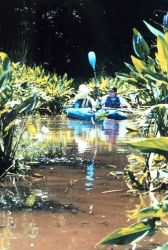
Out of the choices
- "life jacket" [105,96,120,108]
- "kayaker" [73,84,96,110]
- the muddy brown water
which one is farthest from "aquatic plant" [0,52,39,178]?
"life jacket" [105,96,120,108]

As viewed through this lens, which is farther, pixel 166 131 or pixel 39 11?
pixel 39 11

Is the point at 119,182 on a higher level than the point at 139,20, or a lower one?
lower

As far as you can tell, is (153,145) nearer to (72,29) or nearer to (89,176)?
(89,176)

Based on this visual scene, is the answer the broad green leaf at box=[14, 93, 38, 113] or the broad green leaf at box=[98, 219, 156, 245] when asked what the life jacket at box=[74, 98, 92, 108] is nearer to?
the broad green leaf at box=[14, 93, 38, 113]

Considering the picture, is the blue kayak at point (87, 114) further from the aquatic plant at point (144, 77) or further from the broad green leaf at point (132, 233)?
the broad green leaf at point (132, 233)

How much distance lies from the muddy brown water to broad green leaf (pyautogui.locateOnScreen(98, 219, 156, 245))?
1.54m

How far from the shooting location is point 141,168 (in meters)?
5.92

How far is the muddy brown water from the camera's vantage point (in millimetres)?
3670

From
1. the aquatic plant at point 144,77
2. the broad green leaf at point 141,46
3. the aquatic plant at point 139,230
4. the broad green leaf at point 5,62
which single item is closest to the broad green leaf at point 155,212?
the aquatic plant at point 139,230

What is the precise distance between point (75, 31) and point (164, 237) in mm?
26434

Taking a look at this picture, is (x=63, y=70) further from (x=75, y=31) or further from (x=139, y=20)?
(x=139, y=20)

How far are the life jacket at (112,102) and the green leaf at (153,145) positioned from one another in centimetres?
1345

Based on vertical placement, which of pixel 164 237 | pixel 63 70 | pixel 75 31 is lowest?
pixel 164 237

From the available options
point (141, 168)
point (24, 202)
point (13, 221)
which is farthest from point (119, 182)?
point (13, 221)
